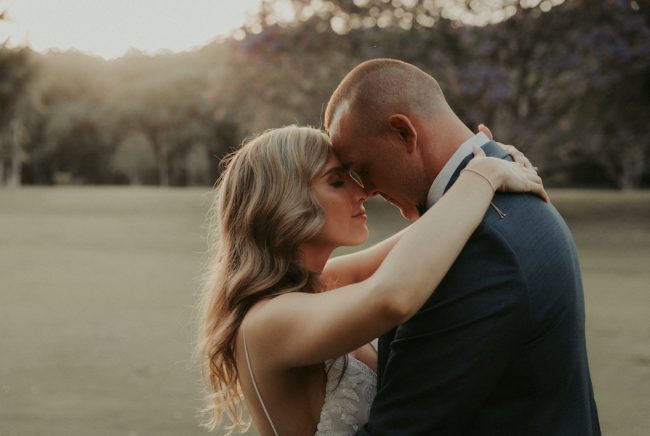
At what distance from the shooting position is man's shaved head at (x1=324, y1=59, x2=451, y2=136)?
8.48 feet

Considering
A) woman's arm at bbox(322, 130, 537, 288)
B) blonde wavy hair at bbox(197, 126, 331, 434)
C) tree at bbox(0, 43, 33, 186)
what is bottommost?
tree at bbox(0, 43, 33, 186)

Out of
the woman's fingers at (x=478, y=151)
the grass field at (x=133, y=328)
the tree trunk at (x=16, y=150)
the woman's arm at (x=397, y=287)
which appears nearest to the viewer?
the woman's arm at (x=397, y=287)

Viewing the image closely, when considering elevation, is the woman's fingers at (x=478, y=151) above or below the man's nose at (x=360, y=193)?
above

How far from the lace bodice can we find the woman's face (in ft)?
1.52

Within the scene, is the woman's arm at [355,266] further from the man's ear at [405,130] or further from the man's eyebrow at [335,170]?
the man's ear at [405,130]

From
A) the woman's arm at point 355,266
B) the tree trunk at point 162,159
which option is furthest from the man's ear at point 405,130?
the tree trunk at point 162,159

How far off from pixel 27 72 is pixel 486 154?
48.1m

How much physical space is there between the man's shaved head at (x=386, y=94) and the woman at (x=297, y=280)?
0.25 metres

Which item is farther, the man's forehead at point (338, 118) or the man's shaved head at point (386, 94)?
the man's forehead at point (338, 118)

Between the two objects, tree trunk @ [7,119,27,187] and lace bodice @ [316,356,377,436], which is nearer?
lace bodice @ [316,356,377,436]

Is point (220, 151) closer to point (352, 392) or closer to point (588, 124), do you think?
point (588, 124)

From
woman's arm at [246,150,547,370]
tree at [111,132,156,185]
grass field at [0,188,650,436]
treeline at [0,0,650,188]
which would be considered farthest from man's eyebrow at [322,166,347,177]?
tree at [111,132,156,185]

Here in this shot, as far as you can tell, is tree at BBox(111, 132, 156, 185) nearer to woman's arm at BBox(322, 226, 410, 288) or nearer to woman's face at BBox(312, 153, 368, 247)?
woman's arm at BBox(322, 226, 410, 288)

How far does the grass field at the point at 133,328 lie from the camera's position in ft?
24.8
